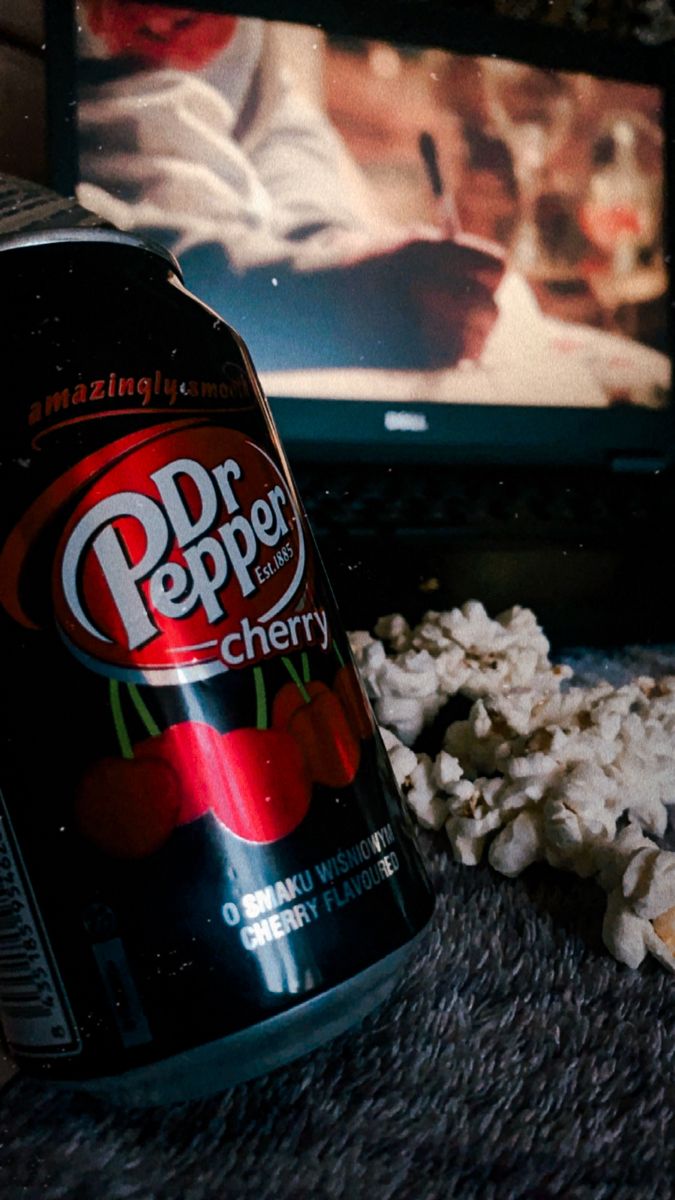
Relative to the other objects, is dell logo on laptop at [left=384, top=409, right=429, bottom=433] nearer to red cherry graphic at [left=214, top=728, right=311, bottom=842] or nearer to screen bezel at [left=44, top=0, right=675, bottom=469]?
screen bezel at [left=44, top=0, right=675, bottom=469]

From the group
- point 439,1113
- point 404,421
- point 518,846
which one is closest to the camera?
point 439,1113

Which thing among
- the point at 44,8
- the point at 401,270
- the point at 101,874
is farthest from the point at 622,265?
the point at 101,874

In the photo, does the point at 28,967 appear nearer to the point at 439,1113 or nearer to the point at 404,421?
the point at 439,1113

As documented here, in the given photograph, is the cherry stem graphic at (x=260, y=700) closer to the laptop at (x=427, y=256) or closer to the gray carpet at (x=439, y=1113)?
the gray carpet at (x=439, y=1113)

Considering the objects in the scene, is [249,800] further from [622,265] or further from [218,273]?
[622,265]

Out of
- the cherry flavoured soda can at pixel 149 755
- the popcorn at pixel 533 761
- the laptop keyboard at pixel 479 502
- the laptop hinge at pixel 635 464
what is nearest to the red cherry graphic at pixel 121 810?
the cherry flavoured soda can at pixel 149 755

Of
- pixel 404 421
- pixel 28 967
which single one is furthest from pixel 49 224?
pixel 404 421
